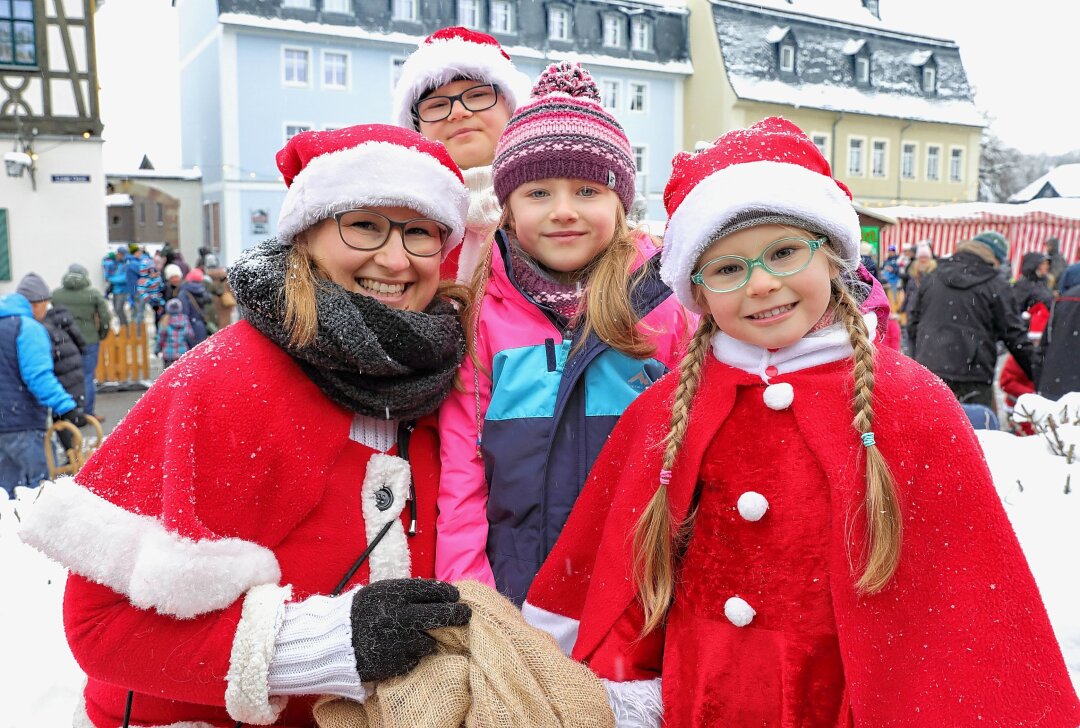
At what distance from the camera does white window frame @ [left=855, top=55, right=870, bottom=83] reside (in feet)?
108

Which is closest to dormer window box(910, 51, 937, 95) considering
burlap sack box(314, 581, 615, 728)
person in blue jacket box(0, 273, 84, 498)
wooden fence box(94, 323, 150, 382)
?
wooden fence box(94, 323, 150, 382)

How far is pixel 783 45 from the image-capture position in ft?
102

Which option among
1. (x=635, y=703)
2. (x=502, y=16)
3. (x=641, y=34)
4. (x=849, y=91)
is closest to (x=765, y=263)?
(x=635, y=703)

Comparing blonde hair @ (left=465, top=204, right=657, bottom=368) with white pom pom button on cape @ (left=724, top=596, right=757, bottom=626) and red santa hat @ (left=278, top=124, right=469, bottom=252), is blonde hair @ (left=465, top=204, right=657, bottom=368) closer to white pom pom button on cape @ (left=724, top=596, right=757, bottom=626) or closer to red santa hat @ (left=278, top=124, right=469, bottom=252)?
red santa hat @ (left=278, top=124, right=469, bottom=252)

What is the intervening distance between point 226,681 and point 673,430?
1.06 metres

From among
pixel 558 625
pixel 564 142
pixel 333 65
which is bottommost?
pixel 558 625

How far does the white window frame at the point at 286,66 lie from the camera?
26.1m

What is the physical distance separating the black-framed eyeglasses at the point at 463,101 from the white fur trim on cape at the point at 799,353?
4.90ft

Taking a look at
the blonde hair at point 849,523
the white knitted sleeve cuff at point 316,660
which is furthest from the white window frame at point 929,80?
the white knitted sleeve cuff at point 316,660

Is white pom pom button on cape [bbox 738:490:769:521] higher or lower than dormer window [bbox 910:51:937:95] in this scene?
lower

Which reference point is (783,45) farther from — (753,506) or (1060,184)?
(753,506)

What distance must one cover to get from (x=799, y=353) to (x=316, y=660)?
1.18 metres

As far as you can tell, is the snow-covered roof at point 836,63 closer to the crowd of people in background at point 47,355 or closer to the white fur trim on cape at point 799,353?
the crowd of people in background at point 47,355

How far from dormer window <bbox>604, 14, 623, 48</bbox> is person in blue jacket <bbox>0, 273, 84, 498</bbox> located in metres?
27.2
